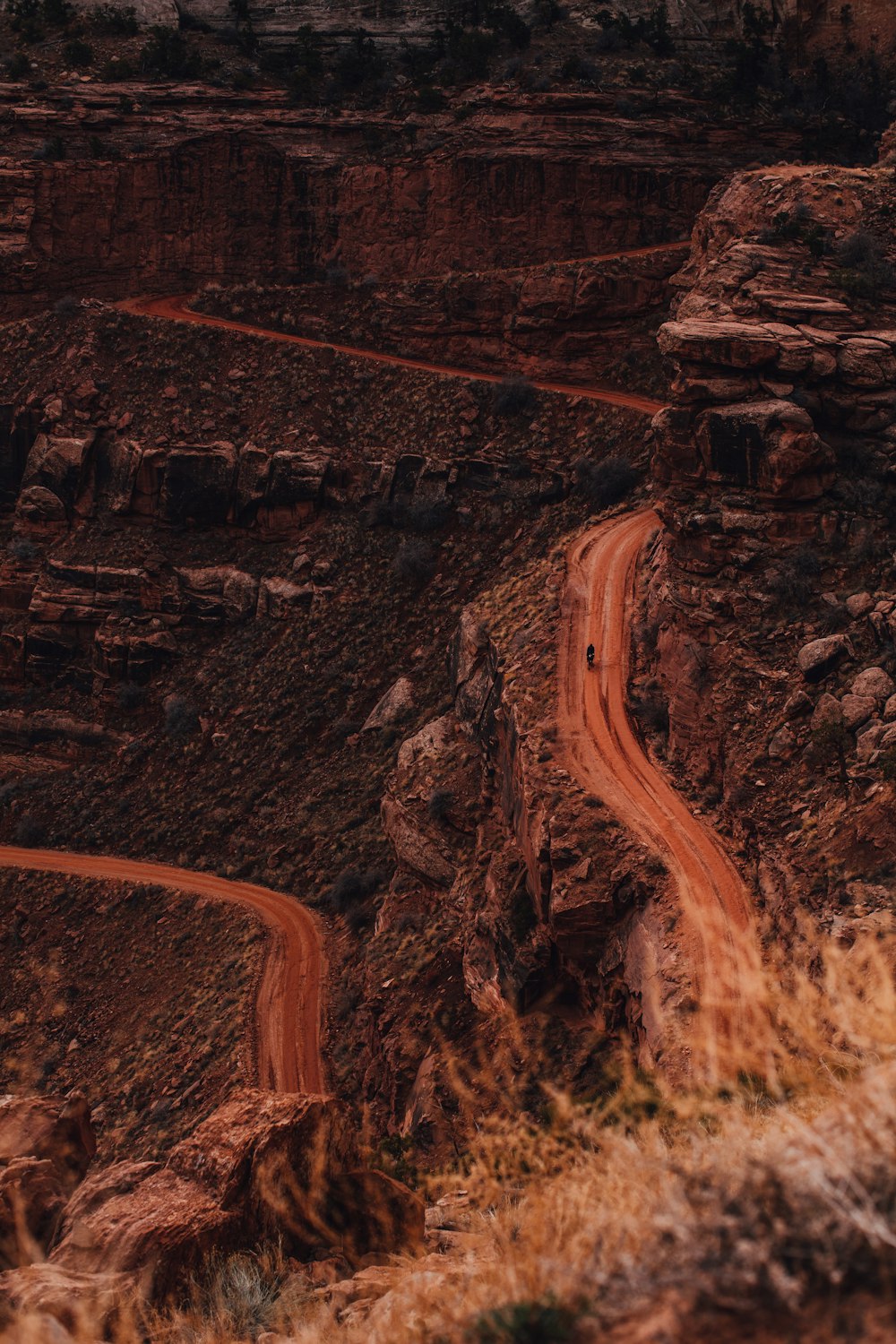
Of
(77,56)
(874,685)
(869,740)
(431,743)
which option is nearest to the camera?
(869,740)

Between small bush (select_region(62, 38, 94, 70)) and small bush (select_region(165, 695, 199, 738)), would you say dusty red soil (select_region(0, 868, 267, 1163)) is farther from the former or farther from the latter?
small bush (select_region(62, 38, 94, 70))

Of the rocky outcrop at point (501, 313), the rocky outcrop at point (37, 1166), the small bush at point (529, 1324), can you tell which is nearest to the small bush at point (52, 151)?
the rocky outcrop at point (501, 313)

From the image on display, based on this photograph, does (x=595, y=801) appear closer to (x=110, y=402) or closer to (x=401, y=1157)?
(x=401, y=1157)

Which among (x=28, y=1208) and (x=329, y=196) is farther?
(x=329, y=196)

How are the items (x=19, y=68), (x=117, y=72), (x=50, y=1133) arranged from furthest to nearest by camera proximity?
(x=117, y=72)
(x=19, y=68)
(x=50, y=1133)

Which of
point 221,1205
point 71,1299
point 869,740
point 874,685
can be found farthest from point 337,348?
point 71,1299

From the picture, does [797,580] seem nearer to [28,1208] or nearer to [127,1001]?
[28,1208]

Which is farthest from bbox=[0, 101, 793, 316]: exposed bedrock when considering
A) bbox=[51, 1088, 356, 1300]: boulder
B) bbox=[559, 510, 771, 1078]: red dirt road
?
bbox=[51, 1088, 356, 1300]: boulder
